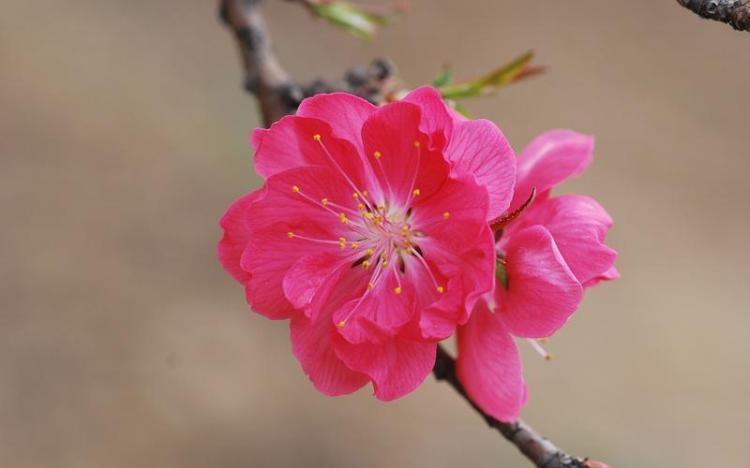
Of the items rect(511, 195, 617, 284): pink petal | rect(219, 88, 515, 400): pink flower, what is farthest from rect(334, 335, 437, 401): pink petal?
rect(511, 195, 617, 284): pink petal

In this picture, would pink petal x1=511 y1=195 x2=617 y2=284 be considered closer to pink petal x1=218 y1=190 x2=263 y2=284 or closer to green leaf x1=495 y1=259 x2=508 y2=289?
green leaf x1=495 y1=259 x2=508 y2=289

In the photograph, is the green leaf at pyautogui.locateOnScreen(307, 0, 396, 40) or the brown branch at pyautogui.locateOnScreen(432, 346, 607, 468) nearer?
the brown branch at pyautogui.locateOnScreen(432, 346, 607, 468)

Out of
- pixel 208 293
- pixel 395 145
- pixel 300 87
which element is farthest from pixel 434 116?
pixel 208 293

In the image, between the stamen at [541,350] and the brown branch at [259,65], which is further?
the brown branch at [259,65]

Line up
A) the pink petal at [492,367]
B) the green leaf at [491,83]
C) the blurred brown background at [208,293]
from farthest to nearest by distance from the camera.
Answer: the blurred brown background at [208,293], the green leaf at [491,83], the pink petal at [492,367]

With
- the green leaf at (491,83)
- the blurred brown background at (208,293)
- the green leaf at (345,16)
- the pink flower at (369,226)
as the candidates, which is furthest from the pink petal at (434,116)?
the blurred brown background at (208,293)

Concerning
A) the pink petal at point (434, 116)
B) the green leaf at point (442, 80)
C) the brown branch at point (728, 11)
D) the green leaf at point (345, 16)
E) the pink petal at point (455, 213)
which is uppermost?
the brown branch at point (728, 11)

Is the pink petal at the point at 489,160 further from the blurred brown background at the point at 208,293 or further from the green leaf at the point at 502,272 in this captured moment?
the blurred brown background at the point at 208,293
